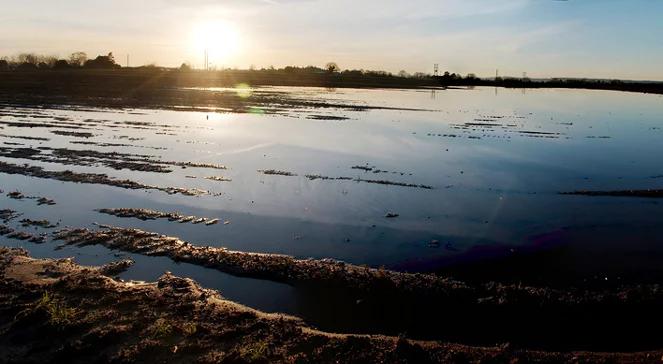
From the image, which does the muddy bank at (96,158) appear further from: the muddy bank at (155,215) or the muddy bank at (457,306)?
the muddy bank at (457,306)

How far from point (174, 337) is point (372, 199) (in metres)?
10.6

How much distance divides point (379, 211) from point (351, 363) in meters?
9.13

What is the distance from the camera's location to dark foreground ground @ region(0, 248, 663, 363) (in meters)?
7.68

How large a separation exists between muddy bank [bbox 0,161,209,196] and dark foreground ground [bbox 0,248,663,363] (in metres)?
8.42

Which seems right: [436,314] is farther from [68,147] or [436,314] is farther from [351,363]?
[68,147]

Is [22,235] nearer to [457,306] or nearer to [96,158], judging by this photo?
[457,306]

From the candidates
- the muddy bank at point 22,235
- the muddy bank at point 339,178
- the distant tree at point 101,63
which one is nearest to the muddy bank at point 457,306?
the muddy bank at point 22,235

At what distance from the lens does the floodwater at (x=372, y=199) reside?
12305 mm

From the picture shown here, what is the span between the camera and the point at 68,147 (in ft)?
Result: 84.9

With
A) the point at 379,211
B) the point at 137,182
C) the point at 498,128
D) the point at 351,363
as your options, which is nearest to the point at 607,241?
the point at 379,211

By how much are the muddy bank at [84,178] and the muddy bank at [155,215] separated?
239 cm

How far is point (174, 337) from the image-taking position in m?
8.18

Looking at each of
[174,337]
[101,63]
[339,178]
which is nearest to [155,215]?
[174,337]

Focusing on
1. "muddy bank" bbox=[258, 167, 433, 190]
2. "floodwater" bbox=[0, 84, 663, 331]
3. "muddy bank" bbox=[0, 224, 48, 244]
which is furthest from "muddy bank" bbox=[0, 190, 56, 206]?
"muddy bank" bbox=[258, 167, 433, 190]
